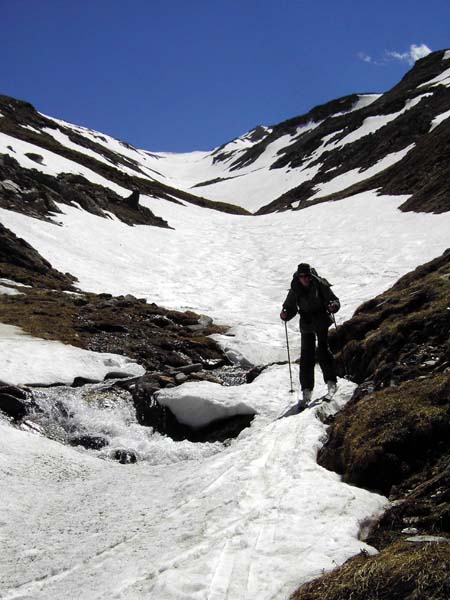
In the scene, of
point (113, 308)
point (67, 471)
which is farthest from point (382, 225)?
point (67, 471)

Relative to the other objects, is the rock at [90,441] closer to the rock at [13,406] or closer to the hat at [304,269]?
the rock at [13,406]

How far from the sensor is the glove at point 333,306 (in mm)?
10125

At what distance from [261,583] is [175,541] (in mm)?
1238

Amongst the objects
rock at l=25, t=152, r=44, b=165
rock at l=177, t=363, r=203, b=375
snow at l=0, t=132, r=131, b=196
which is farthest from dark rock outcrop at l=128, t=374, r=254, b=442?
rock at l=25, t=152, r=44, b=165

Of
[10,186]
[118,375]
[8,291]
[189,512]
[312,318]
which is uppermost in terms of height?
[10,186]

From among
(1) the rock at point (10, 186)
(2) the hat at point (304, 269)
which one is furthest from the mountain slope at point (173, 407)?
(2) the hat at point (304, 269)

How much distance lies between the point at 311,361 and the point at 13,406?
536 centimetres

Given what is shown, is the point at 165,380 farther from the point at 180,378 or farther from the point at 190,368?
the point at 190,368

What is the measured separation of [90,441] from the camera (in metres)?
9.88

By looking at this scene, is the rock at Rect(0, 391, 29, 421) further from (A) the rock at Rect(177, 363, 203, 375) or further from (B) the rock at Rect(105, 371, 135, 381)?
(A) the rock at Rect(177, 363, 203, 375)

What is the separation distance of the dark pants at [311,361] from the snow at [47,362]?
4.46 metres

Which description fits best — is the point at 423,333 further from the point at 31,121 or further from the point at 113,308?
the point at 31,121

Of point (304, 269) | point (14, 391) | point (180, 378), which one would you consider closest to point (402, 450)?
point (304, 269)

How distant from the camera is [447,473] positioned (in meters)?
5.06
